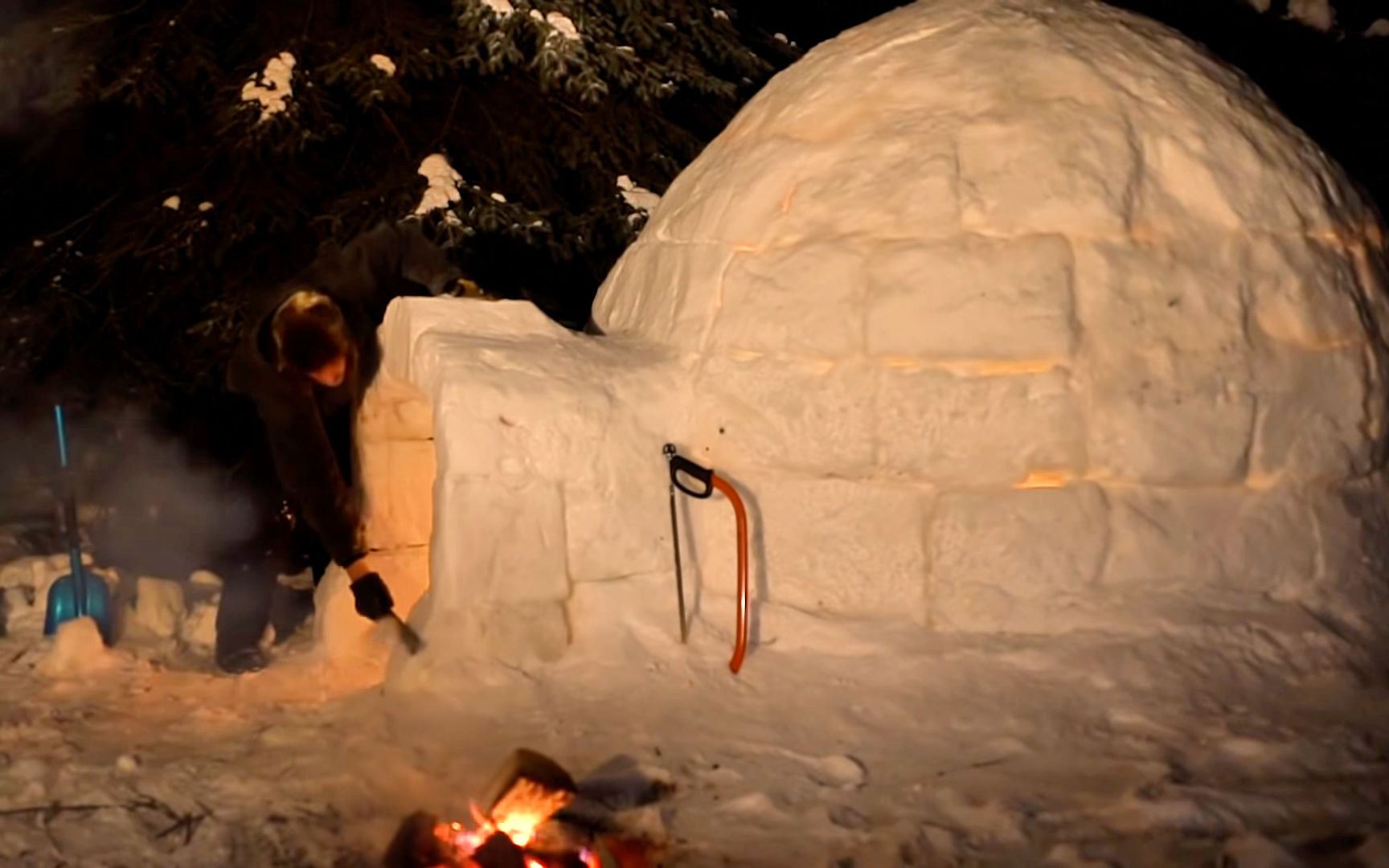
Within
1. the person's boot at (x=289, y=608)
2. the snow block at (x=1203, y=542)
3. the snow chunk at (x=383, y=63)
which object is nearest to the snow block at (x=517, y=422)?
the snow block at (x=1203, y=542)

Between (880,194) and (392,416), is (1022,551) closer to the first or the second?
(880,194)

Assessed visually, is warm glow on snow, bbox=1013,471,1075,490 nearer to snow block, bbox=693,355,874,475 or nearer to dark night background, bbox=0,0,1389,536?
snow block, bbox=693,355,874,475

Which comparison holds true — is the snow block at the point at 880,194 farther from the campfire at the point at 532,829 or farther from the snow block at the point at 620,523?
the campfire at the point at 532,829

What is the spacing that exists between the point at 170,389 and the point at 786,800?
544 cm

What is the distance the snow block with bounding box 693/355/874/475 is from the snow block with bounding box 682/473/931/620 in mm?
74

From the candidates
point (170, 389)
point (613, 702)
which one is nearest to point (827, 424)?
point (613, 702)

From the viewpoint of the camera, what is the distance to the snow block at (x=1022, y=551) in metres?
4.01

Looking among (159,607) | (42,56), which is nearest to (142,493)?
(42,56)

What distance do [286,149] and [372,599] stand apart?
383 cm

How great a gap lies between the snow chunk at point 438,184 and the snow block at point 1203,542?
14.9 feet

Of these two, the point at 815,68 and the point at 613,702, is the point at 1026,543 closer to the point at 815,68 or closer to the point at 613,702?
the point at 613,702

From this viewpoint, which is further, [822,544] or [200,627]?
[200,627]

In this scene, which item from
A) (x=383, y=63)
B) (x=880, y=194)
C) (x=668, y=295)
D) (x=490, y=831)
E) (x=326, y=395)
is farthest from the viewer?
(x=383, y=63)

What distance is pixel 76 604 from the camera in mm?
5203
